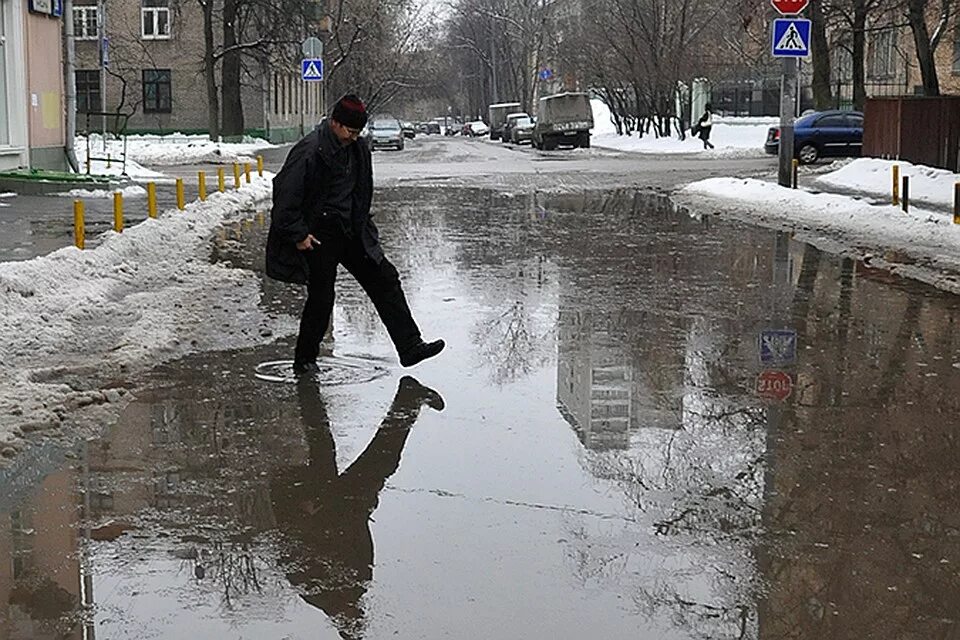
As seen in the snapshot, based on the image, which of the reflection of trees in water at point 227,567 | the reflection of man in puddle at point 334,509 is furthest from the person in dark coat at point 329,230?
the reflection of trees in water at point 227,567

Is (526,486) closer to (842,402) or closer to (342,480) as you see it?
(342,480)

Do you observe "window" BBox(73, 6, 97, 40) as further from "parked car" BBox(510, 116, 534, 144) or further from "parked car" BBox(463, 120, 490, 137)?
"parked car" BBox(463, 120, 490, 137)

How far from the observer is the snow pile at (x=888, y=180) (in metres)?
23.6

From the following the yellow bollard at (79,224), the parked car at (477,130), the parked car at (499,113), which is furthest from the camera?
the parked car at (477,130)

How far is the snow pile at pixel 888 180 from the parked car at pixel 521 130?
43.9m

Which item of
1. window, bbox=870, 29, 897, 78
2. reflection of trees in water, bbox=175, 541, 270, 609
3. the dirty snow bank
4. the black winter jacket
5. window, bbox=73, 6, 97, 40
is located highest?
window, bbox=73, 6, 97, 40

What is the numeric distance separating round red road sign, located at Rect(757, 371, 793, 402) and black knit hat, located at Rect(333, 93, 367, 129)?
292cm

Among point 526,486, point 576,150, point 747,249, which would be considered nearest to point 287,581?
point 526,486

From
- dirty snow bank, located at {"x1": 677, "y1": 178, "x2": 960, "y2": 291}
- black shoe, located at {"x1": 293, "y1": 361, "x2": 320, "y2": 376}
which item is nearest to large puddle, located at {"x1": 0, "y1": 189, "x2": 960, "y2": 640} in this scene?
black shoe, located at {"x1": 293, "y1": 361, "x2": 320, "y2": 376}

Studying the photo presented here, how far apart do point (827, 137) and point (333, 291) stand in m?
32.5

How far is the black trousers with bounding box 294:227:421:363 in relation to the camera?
28.0ft

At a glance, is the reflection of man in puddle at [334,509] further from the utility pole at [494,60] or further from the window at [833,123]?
the utility pole at [494,60]

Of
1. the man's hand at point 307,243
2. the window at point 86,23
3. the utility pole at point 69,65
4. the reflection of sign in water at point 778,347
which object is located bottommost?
the reflection of sign in water at point 778,347

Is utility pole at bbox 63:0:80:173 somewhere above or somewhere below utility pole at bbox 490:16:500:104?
below
